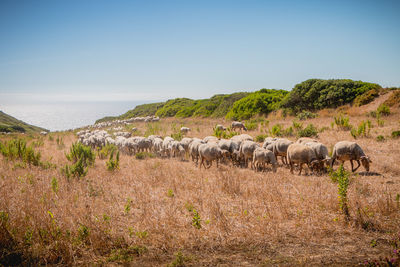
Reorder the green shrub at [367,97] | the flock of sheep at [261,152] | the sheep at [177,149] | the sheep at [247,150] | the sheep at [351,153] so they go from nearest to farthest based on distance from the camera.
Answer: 1. the sheep at [351,153]
2. the flock of sheep at [261,152]
3. the sheep at [247,150]
4. the sheep at [177,149]
5. the green shrub at [367,97]

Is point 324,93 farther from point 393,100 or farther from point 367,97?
point 393,100

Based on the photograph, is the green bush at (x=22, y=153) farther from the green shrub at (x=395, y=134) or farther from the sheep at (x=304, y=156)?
the green shrub at (x=395, y=134)

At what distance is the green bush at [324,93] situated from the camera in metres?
26.5

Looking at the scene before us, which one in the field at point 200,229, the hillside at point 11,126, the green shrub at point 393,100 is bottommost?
the field at point 200,229

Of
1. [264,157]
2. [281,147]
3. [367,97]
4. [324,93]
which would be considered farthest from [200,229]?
[324,93]

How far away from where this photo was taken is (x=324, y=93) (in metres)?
28.4

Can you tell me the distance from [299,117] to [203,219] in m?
23.4

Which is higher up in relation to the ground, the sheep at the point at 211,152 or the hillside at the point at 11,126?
the hillside at the point at 11,126

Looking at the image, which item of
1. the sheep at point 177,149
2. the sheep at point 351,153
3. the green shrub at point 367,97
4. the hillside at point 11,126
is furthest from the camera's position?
the hillside at point 11,126

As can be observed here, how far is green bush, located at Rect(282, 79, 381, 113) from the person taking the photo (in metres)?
26.5

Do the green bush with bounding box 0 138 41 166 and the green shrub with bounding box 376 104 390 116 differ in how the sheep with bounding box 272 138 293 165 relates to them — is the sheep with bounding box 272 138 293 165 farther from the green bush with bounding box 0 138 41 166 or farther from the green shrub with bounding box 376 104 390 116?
the green shrub with bounding box 376 104 390 116

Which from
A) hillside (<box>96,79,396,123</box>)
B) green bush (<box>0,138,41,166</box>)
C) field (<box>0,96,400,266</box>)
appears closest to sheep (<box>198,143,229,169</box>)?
field (<box>0,96,400,266</box>)

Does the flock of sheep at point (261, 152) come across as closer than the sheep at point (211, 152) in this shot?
Yes

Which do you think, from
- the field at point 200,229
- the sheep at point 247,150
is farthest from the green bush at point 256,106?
the field at point 200,229
